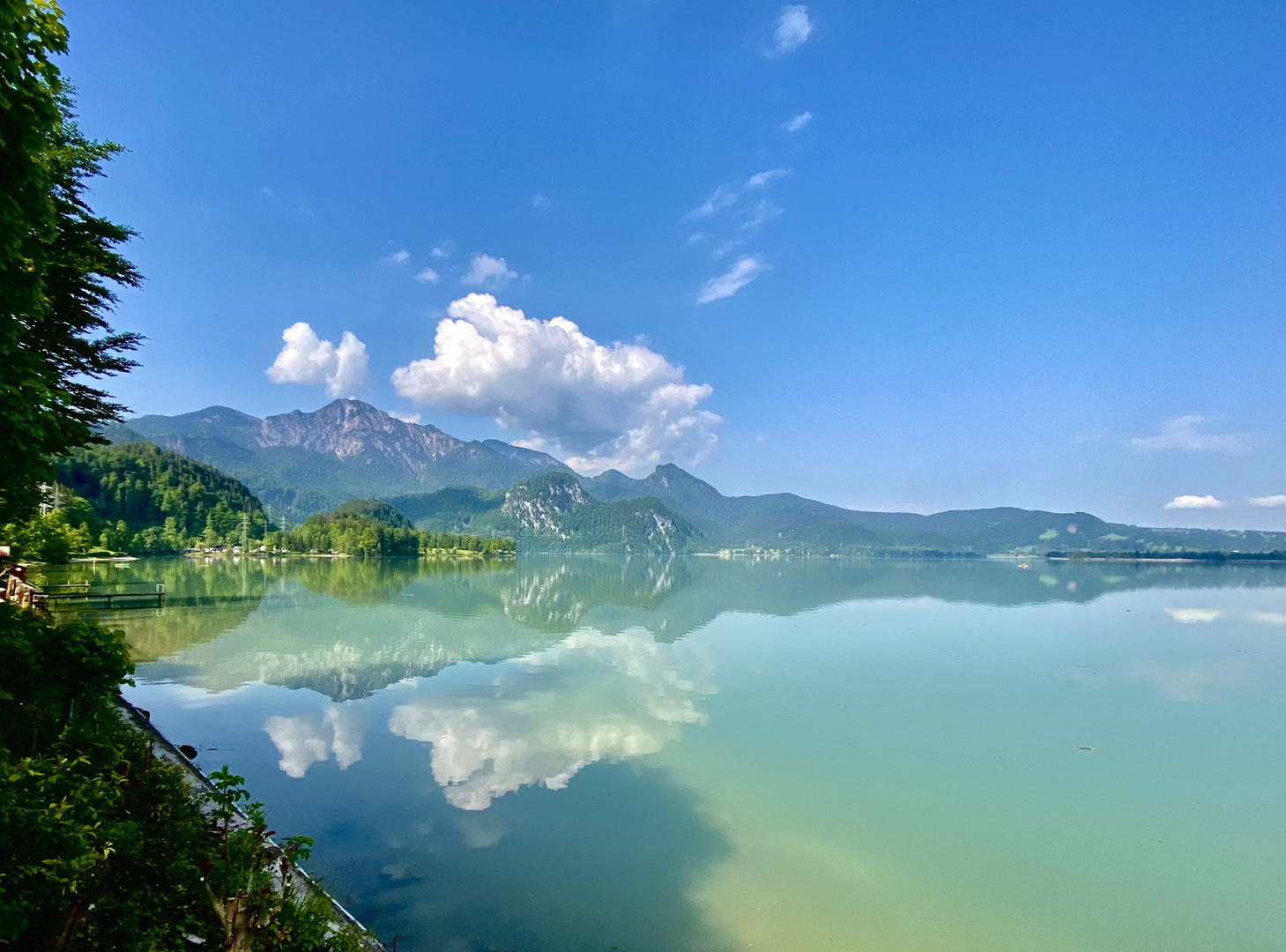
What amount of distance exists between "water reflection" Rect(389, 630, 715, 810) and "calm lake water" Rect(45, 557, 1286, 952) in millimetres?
131

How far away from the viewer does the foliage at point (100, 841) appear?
4852 mm

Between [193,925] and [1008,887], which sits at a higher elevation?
[193,925]

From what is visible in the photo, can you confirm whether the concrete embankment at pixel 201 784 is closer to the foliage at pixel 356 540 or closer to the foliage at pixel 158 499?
the foliage at pixel 158 499

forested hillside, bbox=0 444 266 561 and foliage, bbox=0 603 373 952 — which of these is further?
forested hillside, bbox=0 444 266 561

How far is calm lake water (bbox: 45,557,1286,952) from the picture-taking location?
993 centimetres

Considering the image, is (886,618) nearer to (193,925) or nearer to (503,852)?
(503,852)

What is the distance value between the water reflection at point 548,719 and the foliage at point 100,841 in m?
6.40

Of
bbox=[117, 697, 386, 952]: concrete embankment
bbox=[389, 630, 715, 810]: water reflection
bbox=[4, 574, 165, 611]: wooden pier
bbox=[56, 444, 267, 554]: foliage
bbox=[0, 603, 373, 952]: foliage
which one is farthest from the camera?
bbox=[56, 444, 267, 554]: foliage

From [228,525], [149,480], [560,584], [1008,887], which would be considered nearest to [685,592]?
[560,584]

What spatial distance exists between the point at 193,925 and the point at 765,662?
26.2m

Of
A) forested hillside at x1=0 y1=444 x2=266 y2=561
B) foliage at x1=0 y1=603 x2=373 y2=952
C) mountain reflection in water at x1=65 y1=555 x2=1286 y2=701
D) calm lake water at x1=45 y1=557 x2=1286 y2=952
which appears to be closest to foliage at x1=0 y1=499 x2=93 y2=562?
mountain reflection in water at x1=65 y1=555 x2=1286 y2=701

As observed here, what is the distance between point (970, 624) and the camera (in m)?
45.1

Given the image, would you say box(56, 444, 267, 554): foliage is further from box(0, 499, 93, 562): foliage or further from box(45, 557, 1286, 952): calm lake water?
box(45, 557, 1286, 952): calm lake water

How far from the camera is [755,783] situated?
15180 millimetres
